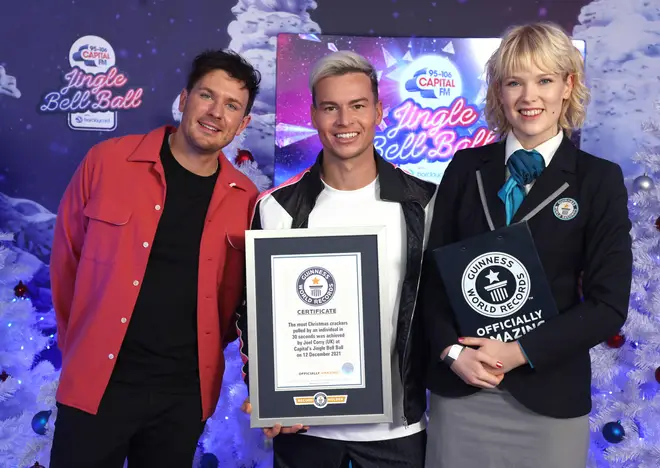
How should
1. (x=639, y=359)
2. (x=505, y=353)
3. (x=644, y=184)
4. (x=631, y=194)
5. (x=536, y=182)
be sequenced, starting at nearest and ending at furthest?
(x=505, y=353) < (x=536, y=182) < (x=644, y=184) < (x=639, y=359) < (x=631, y=194)

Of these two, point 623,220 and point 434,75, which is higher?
point 434,75

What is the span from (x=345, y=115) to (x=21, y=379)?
9.13 feet

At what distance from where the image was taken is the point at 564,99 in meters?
1.93

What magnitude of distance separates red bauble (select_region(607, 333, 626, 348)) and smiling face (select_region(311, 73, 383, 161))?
212 cm

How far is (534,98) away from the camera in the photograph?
6.02 ft

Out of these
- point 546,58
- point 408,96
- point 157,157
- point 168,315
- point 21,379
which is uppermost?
point 408,96

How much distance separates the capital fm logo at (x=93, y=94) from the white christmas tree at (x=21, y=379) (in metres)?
0.88

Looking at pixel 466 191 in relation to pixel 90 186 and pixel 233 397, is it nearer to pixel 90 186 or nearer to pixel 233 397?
pixel 90 186

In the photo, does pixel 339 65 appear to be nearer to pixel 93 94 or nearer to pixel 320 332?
pixel 320 332

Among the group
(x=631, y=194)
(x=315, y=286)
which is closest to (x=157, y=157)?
(x=315, y=286)

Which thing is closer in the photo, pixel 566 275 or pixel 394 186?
pixel 566 275

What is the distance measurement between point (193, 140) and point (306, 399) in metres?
1.05

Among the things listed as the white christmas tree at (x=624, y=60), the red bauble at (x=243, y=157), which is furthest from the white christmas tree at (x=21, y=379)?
the white christmas tree at (x=624, y=60)

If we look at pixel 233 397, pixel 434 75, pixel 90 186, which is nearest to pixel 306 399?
pixel 90 186
